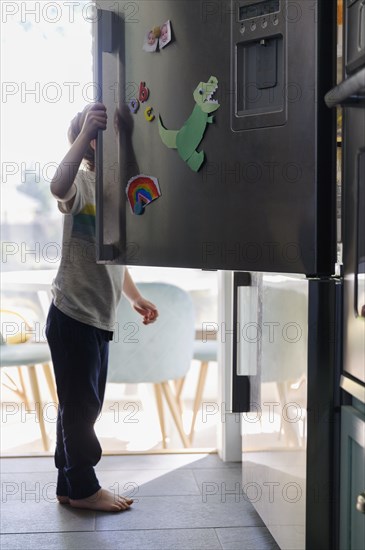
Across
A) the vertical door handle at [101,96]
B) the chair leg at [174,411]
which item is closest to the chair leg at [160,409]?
the chair leg at [174,411]

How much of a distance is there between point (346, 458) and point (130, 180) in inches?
32.0

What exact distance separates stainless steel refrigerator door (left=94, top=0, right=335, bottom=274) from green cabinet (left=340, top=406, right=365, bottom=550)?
0.26m

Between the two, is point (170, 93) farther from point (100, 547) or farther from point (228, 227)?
point (100, 547)

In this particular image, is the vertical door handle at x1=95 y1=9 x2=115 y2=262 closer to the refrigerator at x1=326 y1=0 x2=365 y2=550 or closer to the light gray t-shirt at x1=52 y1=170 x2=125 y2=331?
the light gray t-shirt at x1=52 y1=170 x2=125 y2=331

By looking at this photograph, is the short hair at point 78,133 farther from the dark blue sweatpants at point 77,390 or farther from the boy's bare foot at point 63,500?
the boy's bare foot at point 63,500

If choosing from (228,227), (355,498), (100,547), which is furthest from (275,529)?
(228,227)

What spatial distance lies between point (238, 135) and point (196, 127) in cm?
13

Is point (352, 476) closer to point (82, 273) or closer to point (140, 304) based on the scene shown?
point (82, 273)

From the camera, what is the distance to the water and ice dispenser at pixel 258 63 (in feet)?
4.37

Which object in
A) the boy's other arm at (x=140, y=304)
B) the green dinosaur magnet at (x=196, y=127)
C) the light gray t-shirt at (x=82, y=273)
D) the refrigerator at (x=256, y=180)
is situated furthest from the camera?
the boy's other arm at (x=140, y=304)

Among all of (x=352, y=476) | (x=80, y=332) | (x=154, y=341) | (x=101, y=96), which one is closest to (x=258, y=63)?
(x=101, y=96)

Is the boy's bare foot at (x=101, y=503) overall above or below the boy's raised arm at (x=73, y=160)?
below

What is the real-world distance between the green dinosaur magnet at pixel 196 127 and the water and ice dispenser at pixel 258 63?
0.20 ft

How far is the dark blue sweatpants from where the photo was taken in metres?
2.15
